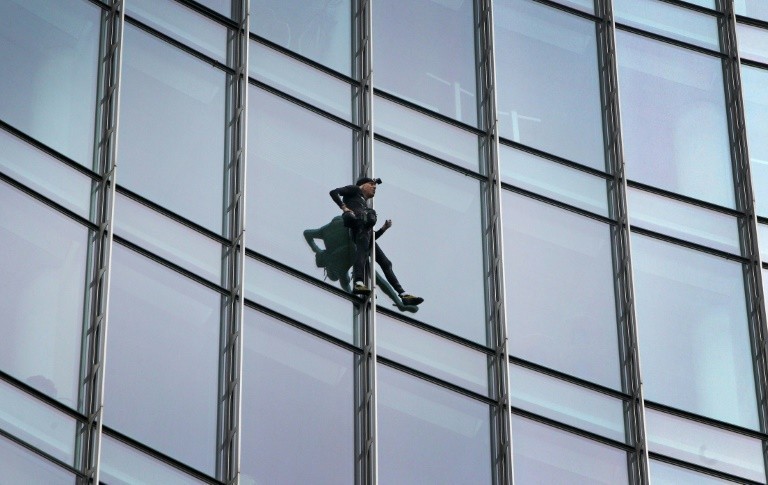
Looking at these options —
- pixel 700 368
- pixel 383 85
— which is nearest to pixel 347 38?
pixel 383 85

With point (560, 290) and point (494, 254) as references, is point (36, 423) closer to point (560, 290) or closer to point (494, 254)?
point (494, 254)

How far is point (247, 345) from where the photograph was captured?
70.3ft

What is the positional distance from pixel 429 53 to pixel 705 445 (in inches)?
249

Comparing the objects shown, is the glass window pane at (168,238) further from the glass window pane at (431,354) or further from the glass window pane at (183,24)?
the glass window pane at (183,24)

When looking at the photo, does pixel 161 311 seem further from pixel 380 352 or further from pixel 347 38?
pixel 347 38

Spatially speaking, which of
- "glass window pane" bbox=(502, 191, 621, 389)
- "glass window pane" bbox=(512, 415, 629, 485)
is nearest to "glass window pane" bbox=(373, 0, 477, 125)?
"glass window pane" bbox=(502, 191, 621, 389)

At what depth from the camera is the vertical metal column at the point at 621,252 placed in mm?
23016

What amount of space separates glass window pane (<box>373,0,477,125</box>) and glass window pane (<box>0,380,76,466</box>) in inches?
260

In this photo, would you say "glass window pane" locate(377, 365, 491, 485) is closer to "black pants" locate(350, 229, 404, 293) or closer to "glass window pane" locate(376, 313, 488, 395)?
"glass window pane" locate(376, 313, 488, 395)

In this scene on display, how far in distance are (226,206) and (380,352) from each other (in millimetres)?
2589

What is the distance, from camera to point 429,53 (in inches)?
956

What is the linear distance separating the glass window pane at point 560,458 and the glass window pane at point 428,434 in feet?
1.52

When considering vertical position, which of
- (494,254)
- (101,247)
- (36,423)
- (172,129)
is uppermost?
(172,129)

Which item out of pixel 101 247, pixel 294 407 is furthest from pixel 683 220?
pixel 101 247
